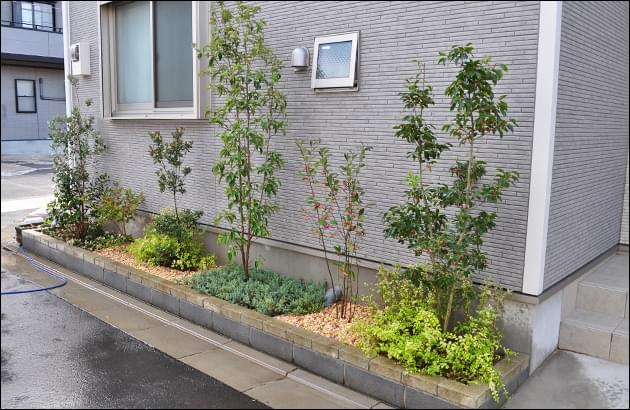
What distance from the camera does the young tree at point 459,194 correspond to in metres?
3.20

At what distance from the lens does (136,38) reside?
6.74 metres

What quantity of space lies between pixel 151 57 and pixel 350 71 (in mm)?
3192

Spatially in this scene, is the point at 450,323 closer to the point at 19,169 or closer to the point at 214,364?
the point at 214,364

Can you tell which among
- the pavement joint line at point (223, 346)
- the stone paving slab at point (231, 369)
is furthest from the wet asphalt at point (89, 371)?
the pavement joint line at point (223, 346)

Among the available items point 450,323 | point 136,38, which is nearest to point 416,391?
point 450,323

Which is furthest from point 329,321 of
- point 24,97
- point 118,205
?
point 24,97

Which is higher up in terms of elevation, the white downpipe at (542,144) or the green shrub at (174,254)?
the white downpipe at (542,144)

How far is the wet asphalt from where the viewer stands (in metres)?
3.29

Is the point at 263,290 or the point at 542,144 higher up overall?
the point at 542,144

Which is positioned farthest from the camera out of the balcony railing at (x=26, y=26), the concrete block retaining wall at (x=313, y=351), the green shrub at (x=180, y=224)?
the green shrub at (x=180, y=224)

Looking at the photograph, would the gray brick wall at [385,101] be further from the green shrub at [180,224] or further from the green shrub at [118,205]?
the green shrub at [118,205]

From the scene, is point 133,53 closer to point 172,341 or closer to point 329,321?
point 172,341

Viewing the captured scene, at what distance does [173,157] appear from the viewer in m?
5.72

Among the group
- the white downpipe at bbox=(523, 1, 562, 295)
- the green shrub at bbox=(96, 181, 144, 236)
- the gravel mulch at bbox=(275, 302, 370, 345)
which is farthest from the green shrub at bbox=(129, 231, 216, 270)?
the white downpipe at bbox=(523, 1, 562, 295)
